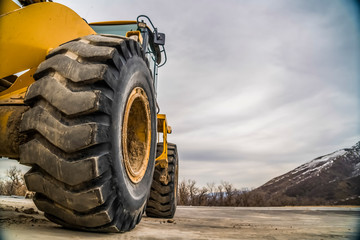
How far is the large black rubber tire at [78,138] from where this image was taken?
1553 millimetres

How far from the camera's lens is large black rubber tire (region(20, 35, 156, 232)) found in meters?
1.55

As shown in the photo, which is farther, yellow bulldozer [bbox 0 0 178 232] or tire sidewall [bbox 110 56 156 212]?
tire sidewall [bbox 110 56 156 212]

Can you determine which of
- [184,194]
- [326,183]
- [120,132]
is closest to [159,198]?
[120,132]

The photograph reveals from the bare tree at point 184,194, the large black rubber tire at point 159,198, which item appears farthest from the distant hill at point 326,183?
the large black rubber tire at point 159,198

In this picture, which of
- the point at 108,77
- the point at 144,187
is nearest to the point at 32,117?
the point at 108,77

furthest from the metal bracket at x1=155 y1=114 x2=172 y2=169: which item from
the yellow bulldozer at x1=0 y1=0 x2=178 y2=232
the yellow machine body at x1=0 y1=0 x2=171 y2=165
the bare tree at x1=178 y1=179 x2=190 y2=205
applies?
the bare tree at x1=178 y1=179 x2=190 y2=205

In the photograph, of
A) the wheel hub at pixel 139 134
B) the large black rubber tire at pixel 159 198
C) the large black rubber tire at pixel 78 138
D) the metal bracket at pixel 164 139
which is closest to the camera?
the large black rubber tire at pixel 78 138

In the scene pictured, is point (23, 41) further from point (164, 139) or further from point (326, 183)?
point (326, 183)

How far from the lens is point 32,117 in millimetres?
1614

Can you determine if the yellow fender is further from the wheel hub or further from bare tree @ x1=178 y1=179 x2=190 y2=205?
bare tree @ x1=178 y1=179 x2=190 y2=205

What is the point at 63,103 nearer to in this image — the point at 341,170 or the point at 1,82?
the point at 1,82

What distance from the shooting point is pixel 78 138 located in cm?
154

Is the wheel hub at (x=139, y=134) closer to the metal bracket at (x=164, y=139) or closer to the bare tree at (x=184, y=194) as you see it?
the metal bracket at (x=164, y=139)

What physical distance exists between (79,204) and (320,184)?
30234mm
